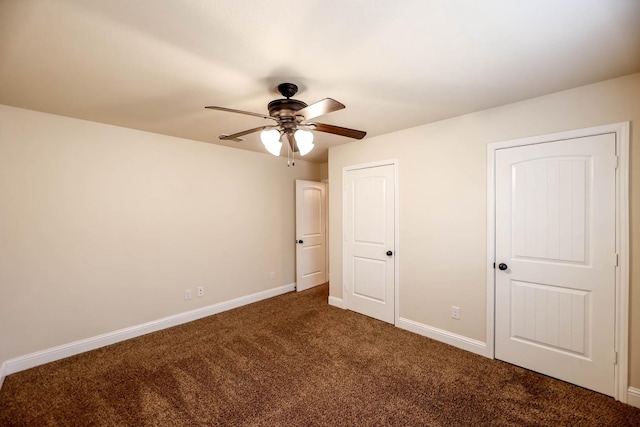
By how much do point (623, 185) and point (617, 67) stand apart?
0.81 m

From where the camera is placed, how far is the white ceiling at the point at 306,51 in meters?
1.30

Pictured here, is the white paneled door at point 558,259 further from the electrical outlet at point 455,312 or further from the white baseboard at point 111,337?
the white baseboard at point 111,337

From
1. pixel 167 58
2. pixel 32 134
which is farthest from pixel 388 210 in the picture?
pixel 32 134

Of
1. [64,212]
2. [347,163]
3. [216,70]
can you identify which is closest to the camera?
[216,70]

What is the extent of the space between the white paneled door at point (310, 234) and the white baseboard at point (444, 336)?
1.95 m

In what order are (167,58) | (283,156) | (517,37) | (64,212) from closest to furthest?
(517,37), (167,58), (64,212), (283,156)

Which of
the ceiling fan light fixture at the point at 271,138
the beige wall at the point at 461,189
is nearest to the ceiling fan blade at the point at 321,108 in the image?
the ceiling fan light fixture at the point at 271,138

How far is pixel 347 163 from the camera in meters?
3.84

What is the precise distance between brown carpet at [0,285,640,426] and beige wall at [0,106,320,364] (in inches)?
17.9

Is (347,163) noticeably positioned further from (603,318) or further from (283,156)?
(603,318)

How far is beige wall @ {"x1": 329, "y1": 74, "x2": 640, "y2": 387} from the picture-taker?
6.48 ft

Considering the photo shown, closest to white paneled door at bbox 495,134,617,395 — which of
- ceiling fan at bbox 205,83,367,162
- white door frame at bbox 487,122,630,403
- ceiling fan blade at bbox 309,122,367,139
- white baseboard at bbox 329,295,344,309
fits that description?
white door frame at bbox 487,122,630,403

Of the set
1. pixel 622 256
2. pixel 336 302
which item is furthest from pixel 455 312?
pixel 336 302

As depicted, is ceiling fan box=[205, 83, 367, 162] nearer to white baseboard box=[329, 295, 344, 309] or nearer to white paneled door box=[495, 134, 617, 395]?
white paneled door box=[495, 134, 617, 395]
